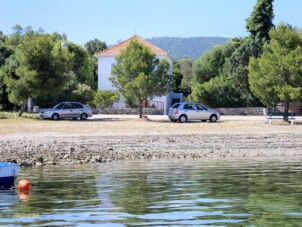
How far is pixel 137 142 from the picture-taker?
122 feet

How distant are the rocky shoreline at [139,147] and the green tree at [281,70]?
10.5 meters

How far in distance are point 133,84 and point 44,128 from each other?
15293mm

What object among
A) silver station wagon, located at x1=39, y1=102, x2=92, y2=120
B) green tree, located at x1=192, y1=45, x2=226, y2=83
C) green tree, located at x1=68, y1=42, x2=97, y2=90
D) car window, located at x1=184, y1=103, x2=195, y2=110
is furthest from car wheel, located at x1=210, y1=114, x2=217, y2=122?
green tree, located at x1=192, y1=45, x2=226, y2=83

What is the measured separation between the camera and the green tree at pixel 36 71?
5516 cm

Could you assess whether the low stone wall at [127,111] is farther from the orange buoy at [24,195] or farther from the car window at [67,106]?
the orange buoy at [24,195]

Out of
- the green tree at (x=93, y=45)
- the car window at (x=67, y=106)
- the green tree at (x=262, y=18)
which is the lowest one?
the car window at (x=67, y=106)

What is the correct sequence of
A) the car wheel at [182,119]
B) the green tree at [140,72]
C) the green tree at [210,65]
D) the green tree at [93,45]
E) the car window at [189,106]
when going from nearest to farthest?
the car wheel at [182,119] < the car window at [189,106] < the green tree at [140,72] < the green tree at [210,65] < the green tree at [93,45]

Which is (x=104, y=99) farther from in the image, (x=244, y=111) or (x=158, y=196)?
(x=158, y=196)

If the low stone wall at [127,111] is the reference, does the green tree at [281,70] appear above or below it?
above

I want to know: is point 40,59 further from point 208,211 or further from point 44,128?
point 208,211

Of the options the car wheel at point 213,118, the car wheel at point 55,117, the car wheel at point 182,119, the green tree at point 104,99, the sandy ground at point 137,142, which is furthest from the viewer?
the green tree at point 104,99

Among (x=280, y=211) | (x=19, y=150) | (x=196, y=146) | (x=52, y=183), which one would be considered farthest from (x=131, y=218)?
(x=196, y=146)

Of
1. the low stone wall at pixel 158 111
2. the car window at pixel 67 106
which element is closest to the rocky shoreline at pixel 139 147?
the car window at pixel 67 106

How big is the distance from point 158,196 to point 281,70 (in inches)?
1300
